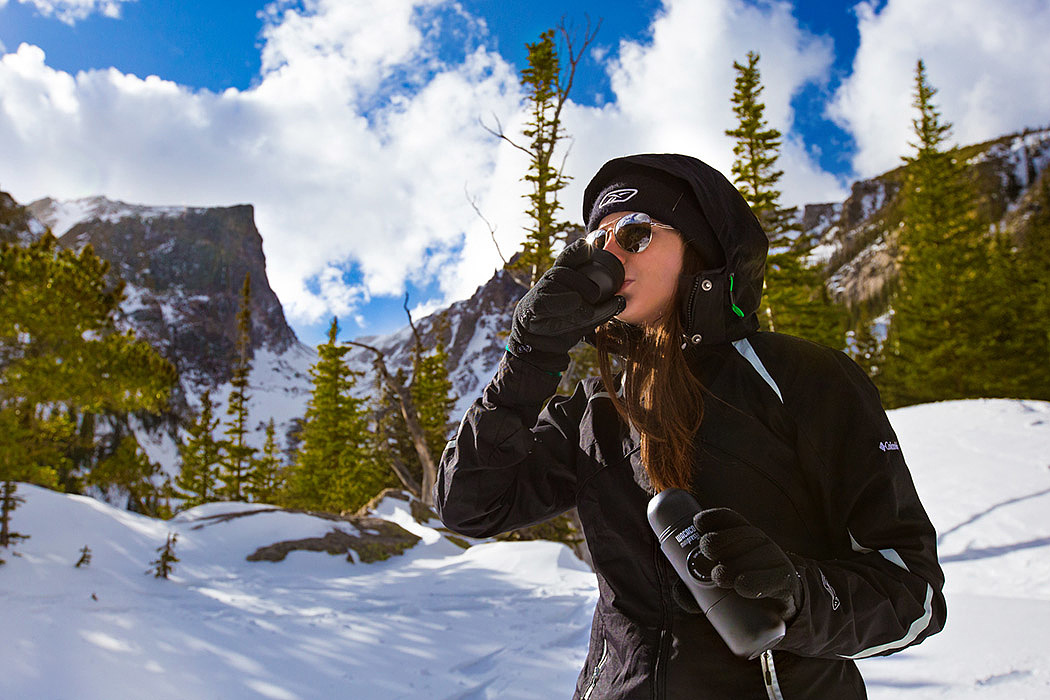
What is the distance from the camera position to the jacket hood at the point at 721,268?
62.9 inches

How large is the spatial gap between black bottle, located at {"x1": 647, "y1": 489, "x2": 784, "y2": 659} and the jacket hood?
0.58 m

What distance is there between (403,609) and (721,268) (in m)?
6.74

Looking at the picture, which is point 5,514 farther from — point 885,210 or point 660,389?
point 885,210

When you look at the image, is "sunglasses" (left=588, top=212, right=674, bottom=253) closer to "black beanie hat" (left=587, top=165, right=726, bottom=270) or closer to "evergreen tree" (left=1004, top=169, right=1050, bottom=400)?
"black beanie hat" (left=587, top=165, right=726, bottom=270)

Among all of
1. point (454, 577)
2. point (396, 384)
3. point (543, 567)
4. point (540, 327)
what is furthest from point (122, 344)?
point (540, 327)

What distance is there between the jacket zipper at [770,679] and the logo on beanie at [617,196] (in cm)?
119

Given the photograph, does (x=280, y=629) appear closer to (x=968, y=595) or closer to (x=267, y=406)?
(x=968, y=595)

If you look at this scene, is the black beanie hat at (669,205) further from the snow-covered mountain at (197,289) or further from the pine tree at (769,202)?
the snow-covered mountain at (197,289)

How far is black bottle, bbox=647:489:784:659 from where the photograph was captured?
1063mm

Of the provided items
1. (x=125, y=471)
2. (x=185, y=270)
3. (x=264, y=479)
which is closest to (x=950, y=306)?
(x=125, y=471)

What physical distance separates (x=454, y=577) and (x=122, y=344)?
9.74 m

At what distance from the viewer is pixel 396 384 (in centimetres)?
1725

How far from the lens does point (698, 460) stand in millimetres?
1469

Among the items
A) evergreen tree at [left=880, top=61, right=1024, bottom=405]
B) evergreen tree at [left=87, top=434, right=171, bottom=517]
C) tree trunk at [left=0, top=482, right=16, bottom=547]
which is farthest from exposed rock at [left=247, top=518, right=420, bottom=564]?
evergreen tree at [left=880, top=61, right=1024, bottom=405]
